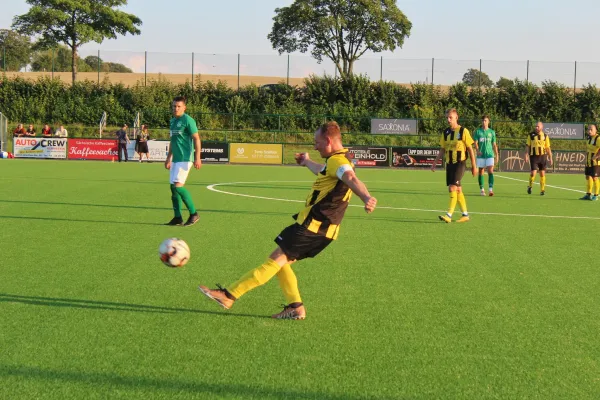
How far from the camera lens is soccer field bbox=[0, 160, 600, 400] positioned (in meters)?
3.93

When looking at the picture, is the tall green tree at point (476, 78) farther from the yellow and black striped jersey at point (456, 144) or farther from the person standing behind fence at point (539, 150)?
the yellow and black striped jersey at point (456, 144)

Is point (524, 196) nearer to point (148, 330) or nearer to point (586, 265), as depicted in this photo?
point (586, 265)

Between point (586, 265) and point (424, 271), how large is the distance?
212 centimetres

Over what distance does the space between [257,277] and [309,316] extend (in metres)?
0.56

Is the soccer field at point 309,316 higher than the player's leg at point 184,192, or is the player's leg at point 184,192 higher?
the player's leg at point 184,192

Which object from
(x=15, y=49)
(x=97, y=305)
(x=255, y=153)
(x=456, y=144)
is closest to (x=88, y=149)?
(x=255, y=153)

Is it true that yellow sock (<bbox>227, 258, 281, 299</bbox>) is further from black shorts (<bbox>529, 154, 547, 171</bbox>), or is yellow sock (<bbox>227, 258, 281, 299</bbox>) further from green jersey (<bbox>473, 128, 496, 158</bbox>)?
black shorts (<bbox>529, 154, 547, 171</bbox>)

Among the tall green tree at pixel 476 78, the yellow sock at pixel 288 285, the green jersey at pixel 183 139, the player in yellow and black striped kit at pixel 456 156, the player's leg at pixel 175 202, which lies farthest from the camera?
the tall green tree at pixel 476 78


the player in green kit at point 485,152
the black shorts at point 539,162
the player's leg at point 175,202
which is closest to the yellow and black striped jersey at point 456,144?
the player's leg at point 175,202

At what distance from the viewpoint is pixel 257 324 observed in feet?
16.9

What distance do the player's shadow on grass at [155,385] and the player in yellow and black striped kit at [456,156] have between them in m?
8.45

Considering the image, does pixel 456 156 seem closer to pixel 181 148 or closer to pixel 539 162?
pixel 181 148

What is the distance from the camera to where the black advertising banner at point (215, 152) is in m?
36.2

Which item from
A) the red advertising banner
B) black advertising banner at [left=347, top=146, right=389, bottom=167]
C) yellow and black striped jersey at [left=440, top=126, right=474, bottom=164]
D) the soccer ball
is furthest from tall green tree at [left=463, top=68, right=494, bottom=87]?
the soccer ball
